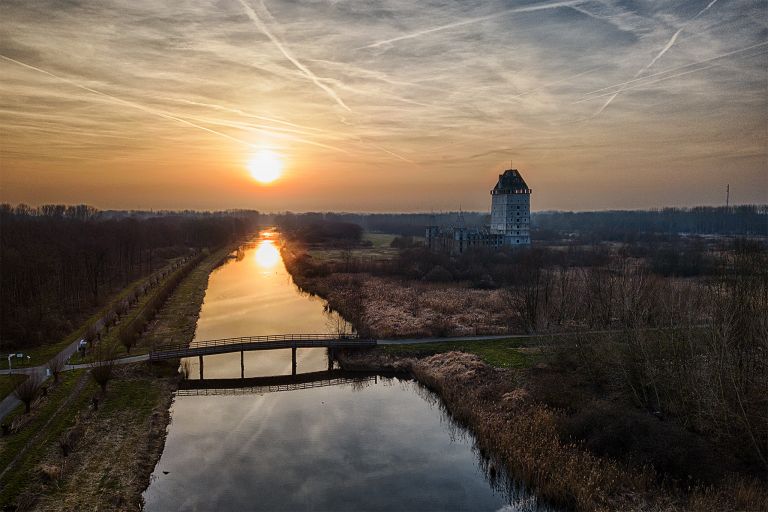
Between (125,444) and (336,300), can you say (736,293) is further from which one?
(336,300)

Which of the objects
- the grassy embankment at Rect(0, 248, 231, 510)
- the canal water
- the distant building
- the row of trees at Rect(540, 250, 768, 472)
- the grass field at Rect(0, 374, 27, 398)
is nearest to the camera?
the grassy embankment at Rect(0, 248, 231, 510)

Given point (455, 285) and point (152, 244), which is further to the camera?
point (152, 244)

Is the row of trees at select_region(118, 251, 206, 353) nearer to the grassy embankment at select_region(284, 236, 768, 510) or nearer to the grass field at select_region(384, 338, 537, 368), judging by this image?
the grass field at select_region(384, 338, 537, 368)

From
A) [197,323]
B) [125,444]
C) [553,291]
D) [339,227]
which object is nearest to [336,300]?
[197,323]

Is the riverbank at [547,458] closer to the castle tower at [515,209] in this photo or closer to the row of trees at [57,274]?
the row of trees at [57,274]

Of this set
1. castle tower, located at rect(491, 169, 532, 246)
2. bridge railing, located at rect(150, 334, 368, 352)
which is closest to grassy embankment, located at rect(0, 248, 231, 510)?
bridge railing, located at rect(150, 334, 368, 352)

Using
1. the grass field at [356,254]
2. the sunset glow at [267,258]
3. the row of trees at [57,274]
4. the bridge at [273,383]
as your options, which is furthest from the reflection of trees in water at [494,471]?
the sunset glow at [267,258]
